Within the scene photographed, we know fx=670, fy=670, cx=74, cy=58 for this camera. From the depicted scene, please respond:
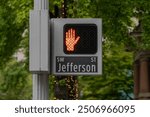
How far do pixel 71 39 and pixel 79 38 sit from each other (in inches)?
6.5

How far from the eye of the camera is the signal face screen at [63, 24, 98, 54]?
9.01m

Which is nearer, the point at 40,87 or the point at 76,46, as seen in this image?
the point at 40,87

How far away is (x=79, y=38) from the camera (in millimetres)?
9039

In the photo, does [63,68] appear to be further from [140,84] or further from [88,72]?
[140,84]

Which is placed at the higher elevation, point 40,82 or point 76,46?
point 76,46

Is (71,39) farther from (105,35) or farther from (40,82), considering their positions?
(105,35)

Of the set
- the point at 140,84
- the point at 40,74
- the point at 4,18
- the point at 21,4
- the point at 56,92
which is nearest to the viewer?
the point at 40,74

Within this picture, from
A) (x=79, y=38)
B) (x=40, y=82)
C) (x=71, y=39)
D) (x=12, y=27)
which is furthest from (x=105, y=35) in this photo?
(x=40, y=82)

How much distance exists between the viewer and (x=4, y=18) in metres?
21.1

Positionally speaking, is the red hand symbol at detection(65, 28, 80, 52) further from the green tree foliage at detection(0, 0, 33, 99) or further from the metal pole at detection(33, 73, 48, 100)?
the green tree foliage at detection(0, 0, 33, 99)

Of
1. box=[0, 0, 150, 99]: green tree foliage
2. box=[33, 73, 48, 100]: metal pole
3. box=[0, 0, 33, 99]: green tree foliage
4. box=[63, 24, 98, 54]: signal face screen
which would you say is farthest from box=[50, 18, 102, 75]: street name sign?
box=[0, 0, 33, 99]: green tree foliage

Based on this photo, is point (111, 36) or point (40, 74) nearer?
point (40, 74)

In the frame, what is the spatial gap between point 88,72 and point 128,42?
10.4 metres

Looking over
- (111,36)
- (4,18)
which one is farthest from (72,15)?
(4,18)
